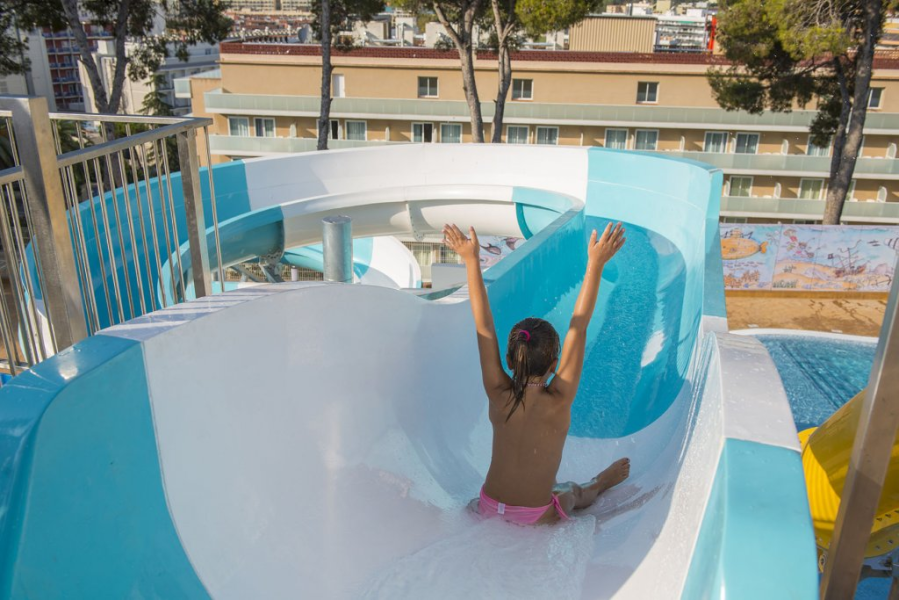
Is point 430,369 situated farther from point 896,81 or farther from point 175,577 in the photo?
point 896,81

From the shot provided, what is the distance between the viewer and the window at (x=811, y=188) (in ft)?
81.0

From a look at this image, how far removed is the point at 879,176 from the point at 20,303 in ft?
84.3

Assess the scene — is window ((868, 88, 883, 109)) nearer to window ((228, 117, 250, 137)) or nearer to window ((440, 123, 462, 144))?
window ((440, 123, 462, 144))

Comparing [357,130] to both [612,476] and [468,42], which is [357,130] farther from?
[612,476]

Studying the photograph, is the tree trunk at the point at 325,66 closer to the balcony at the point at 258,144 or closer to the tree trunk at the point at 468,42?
the tree trunk at the point at 468,42

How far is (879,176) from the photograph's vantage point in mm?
22859

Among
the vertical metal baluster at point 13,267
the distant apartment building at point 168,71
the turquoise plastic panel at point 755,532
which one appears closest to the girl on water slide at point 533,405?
the turquoise plastic panel at point 755,532

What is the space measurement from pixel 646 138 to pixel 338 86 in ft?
34.2

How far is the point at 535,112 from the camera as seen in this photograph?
23.5m

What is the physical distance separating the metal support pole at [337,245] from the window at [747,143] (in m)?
22.7

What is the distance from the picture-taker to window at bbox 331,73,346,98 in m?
24.2

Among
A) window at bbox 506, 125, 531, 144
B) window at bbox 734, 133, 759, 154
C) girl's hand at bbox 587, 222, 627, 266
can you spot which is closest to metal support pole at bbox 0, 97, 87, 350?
girl's hand at bbox 587, 222, 627, 266

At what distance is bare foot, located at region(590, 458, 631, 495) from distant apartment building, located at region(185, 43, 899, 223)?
2122cm

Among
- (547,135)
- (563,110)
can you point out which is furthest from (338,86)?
(563,110)
